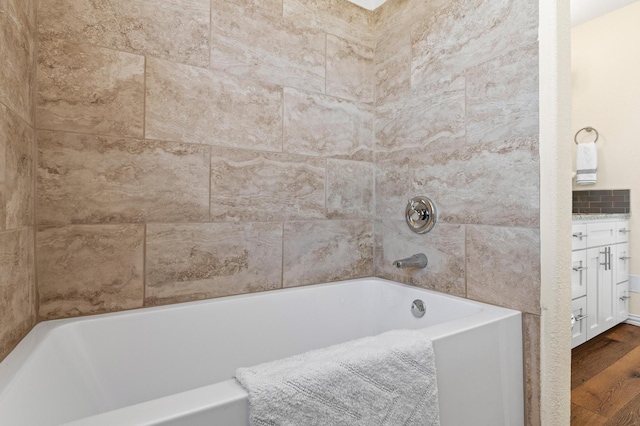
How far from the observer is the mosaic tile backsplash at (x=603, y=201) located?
282cm

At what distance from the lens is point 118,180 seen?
1.20 meters

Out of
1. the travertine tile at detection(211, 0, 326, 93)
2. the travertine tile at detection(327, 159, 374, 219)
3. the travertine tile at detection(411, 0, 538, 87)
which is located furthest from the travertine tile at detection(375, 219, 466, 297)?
the travertine tile at detection(211, 0, 326, 93)

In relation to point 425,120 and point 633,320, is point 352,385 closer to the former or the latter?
point 425,120

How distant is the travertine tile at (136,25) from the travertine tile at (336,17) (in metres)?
0.43

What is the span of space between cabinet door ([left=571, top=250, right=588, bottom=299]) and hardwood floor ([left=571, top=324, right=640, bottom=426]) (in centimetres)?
39

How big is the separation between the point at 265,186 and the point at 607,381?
Result: 207cm

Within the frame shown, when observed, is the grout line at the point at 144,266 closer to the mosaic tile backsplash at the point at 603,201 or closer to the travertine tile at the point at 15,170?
the travertine tile at the point at 15,170

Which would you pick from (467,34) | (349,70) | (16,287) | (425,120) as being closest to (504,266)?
(425,120)

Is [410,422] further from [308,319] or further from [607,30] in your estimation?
[607,30]

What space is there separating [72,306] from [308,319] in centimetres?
87

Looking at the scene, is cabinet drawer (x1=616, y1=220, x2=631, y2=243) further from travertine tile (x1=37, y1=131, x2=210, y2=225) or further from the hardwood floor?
travertine tile (x1=37, y1=131, x2=210, y2=225)

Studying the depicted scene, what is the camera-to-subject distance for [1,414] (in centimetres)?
61

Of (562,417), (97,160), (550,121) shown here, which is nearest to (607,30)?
(550,121)

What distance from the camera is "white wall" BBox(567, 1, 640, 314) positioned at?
2.77 m
